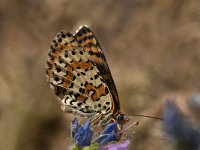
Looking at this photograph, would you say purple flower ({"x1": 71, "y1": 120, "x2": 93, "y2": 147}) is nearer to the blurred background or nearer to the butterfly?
the butterfly

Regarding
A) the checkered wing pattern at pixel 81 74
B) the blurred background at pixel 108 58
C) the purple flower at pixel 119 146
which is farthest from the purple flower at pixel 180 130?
the blurred background at pixel 108 58

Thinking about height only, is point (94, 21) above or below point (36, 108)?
above

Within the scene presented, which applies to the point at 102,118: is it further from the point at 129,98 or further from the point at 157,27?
the point at 157,27

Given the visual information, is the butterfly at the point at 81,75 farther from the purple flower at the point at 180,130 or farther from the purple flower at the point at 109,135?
the purple flower at the point at 180,130

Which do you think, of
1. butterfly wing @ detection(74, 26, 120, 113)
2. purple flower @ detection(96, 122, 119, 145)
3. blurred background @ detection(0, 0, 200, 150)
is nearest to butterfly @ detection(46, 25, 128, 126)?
butterfly wing @ detection(74, 26, 120, 113)

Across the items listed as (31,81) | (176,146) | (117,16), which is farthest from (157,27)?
(176,146)

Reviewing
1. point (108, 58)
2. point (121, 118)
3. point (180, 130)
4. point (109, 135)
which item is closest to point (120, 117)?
point (121, 118)

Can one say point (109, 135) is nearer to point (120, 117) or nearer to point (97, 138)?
point (97, 138)
